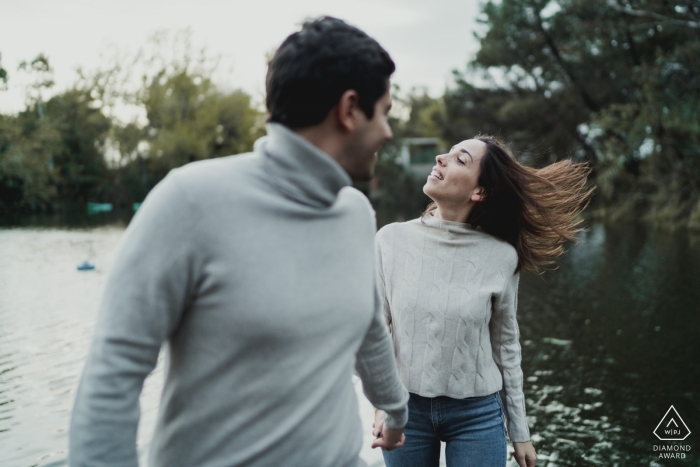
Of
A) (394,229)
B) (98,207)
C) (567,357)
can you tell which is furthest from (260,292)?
(98,207)

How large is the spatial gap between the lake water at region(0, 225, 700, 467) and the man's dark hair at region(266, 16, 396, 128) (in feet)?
12.4

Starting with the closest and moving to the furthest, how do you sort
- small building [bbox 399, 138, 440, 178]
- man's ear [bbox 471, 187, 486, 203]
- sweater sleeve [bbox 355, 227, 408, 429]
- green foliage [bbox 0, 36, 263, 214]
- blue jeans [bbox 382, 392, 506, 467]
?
sweater sleeve [bbox 355, 227, 408, 429] → blue jeans [bbox 382, 392, 506, 467] → man's ear [bbox 471, 187, 486, 203] → green foliage [bbox 0, 36, 263, 214] → small building [bbox 399, 138, 440, 178]

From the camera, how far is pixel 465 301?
2.16m

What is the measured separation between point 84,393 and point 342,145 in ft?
1.96

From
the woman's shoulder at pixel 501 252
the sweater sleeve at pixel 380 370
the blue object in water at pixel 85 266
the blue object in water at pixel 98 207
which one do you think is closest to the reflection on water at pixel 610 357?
the woman's shoulder at pixel 501 252

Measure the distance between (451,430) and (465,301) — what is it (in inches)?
17.1

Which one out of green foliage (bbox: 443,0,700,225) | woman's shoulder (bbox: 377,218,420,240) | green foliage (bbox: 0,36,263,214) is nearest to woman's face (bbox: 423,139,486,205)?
woman's shoulder (bbox: 377,218,420,240)

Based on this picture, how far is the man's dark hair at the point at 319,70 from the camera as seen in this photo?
3.60ft

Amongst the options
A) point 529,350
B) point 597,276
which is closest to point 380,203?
point 597,276

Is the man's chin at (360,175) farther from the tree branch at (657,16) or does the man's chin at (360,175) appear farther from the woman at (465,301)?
the tree branch at (657,16)

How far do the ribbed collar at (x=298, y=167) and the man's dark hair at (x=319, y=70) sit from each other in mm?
44

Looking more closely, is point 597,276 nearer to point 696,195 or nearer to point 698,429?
point 698,429

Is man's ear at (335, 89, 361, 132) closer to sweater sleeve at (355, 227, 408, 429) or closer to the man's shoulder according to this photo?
the man's shoulder

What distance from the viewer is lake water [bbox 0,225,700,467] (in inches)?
197
